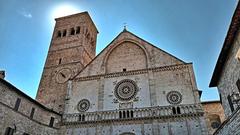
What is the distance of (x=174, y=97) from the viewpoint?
60.5ft

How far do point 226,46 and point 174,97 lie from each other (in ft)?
26.1

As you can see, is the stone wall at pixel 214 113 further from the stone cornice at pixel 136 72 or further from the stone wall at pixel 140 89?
the stone cornice at pixel 136 72

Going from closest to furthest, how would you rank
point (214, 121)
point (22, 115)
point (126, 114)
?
point (22, 115)
point (126, 114)
point (214, 121)

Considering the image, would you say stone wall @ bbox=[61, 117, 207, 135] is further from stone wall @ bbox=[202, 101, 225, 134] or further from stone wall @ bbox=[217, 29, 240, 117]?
stone wall @ bbox=[202, 101, 225, 134]

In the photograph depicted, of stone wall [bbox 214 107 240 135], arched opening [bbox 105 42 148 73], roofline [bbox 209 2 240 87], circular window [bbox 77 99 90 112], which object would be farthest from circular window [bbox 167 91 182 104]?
circular window [bbox 77 99 90 112]

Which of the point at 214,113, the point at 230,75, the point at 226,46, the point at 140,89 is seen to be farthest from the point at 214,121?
the point at 226,46

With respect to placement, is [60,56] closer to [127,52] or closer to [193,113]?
[127,52]

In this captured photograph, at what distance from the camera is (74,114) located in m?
20.2

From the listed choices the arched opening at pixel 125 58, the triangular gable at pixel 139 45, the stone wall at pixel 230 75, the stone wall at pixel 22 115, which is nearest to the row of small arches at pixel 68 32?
the triangular gable at pixel 139 45

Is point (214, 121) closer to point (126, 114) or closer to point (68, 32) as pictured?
point (126, 114)

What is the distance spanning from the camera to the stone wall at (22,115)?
48.9 ft

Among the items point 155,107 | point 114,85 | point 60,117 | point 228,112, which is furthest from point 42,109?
point 228,112

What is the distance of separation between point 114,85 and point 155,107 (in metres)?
4.94

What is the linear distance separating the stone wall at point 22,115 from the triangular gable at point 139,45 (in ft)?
19.8
